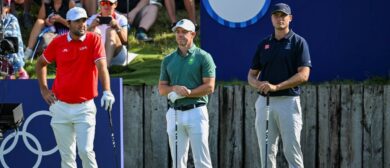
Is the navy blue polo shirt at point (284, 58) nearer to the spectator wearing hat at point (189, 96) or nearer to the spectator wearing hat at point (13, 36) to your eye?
the spectator wearing hat at point (189, 96)

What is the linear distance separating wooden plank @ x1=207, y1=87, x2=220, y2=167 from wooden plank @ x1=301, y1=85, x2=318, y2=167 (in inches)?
37.7

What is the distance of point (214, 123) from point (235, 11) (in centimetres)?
137

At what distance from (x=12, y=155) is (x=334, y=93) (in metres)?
3.61

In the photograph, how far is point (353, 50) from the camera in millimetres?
11125

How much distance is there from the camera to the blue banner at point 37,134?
10.6m

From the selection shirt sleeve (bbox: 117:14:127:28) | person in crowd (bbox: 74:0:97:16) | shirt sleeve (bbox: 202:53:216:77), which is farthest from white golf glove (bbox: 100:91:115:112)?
person in crowd (bbox: 74:0:97:16)

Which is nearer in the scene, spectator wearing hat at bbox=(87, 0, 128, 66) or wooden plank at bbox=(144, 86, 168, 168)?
wooden plank at bbox=(144, 86, 168, 168)

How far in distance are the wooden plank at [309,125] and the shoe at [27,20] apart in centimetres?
407

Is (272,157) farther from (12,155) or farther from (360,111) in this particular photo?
(12,155)

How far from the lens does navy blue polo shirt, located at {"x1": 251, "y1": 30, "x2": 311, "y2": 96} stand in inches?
373

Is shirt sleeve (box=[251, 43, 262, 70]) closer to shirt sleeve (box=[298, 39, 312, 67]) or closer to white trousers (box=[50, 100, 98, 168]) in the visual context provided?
shirt sleeve (box=[298, 39, 312, 67])

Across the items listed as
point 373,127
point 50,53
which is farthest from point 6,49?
point 373,127

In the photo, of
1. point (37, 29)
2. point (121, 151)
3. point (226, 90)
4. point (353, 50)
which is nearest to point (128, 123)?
point (121, 151)

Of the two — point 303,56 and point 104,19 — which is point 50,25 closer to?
point 104,19
